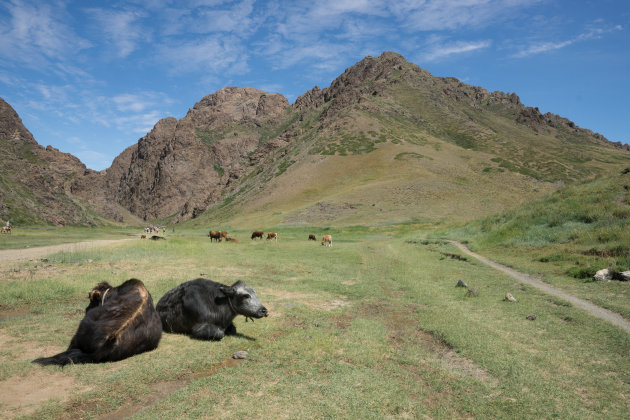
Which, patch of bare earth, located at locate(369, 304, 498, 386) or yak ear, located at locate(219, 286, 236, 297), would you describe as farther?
yak ear, located at locate(219, 286, 236, 297)

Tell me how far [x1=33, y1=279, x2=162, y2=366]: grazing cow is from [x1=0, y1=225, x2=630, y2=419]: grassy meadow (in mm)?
236

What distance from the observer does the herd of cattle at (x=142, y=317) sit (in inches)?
268

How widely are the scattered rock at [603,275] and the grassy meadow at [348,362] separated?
3198mm

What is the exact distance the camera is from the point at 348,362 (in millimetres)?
7203

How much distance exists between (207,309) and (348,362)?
12.7 ft

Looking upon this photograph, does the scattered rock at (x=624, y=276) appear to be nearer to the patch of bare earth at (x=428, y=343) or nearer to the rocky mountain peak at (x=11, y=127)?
the patch of bare earth at (x=428, y=343)

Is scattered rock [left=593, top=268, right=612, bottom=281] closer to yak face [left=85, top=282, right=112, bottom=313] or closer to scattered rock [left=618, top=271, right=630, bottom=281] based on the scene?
scattered rock [left=618, top=271, right=630, bottom=281]

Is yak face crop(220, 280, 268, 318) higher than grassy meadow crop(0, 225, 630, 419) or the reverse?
higher

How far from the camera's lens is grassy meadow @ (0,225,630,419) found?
5.39 meters

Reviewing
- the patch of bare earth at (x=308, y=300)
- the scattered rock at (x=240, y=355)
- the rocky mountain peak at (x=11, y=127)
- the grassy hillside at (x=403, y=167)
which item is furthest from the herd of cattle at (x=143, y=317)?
the rocky mountain peak at (x=11, y=127)

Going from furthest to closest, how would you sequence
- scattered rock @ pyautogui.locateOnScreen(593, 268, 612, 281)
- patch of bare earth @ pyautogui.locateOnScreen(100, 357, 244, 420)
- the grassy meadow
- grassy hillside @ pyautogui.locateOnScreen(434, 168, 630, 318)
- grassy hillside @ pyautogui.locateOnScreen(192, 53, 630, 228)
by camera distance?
grassy hillside @ pyautogui.locateOnScreen(192, 53, 630, 228) < grassy hillside @ pyautogui.locateOnScreen(434, 168, 630, 318) < scattered rock @ pyautogui.locateOnScreen(593, 268, 612, 281) < the grassy meadow < patch of bare earth @ pyautogui.locateOnScreen(100, 357, 244, 420)

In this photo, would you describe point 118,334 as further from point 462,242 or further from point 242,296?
point 462,242

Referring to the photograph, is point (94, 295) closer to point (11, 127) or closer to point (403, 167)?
point (403, 167)

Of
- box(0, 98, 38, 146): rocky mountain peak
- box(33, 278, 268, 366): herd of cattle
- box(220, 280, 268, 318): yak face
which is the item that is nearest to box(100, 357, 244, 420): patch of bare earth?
box(220, 280, 268, 318): yak face
